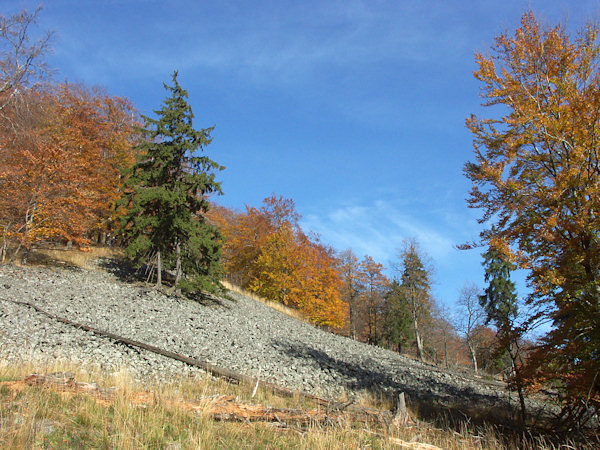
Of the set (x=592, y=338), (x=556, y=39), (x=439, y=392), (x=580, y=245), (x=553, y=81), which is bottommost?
(x=439, y=392)

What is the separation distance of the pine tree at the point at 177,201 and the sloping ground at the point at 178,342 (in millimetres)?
1906

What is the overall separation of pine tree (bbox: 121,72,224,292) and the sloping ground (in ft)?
6.25

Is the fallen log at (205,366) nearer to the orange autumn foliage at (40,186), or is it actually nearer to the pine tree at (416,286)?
the orange autumn foliage at (40,186)

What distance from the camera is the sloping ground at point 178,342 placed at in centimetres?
1050

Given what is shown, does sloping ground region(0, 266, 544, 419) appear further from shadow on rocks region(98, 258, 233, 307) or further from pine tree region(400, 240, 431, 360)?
pine tree region(400, 240, 431, 360)

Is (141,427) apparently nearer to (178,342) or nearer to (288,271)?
(178,342)

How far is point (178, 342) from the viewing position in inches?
523

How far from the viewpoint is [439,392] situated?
1542 cm

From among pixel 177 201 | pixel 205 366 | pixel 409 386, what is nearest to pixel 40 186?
pixel 177 201

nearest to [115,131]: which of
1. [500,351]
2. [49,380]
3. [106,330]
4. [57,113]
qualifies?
[57,113]

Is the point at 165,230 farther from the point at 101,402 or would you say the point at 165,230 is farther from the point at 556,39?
the point at 556,39

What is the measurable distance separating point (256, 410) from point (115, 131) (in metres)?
28.0

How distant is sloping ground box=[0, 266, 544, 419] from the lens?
1050 centimetres

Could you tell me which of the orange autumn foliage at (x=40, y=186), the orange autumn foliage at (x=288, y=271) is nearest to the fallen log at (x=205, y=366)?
the orange autumn foliage at (x=40, y=186)
